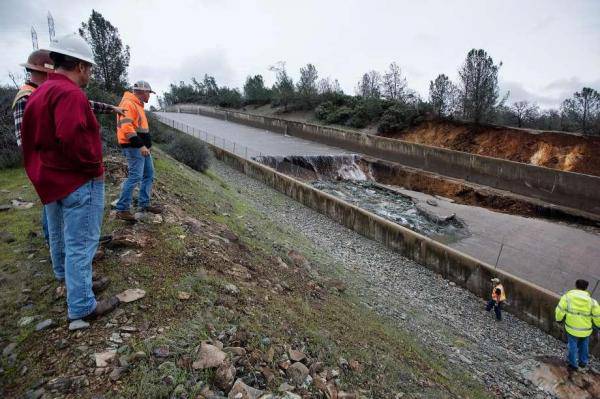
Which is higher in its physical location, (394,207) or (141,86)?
(141,86)

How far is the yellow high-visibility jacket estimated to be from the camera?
21.5 feet

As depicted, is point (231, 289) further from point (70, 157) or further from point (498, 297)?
point (498, 297)

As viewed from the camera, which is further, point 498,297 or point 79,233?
point 498,297

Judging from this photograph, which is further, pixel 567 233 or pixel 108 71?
pixel 108 71

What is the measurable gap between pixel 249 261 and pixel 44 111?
372 centimetres

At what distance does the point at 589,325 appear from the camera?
658 cm

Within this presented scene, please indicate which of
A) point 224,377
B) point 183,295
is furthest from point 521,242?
point 224,377

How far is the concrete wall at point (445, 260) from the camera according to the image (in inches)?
339

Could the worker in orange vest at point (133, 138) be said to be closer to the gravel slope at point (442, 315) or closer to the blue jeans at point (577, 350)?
the gravel slope at point (442, 315)

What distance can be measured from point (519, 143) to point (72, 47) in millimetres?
24854

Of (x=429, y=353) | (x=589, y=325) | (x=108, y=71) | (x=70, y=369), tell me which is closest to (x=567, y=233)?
(x=589, y=325)

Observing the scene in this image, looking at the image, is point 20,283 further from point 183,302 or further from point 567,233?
point 567,233

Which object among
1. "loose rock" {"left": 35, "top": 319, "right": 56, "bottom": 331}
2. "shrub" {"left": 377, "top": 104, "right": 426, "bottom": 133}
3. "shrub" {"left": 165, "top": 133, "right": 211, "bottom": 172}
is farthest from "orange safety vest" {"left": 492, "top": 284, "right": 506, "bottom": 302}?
"shrub" {"left": 377, "top": 104, "right": 426, "bottom": 133}

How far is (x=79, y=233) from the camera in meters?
2.95
